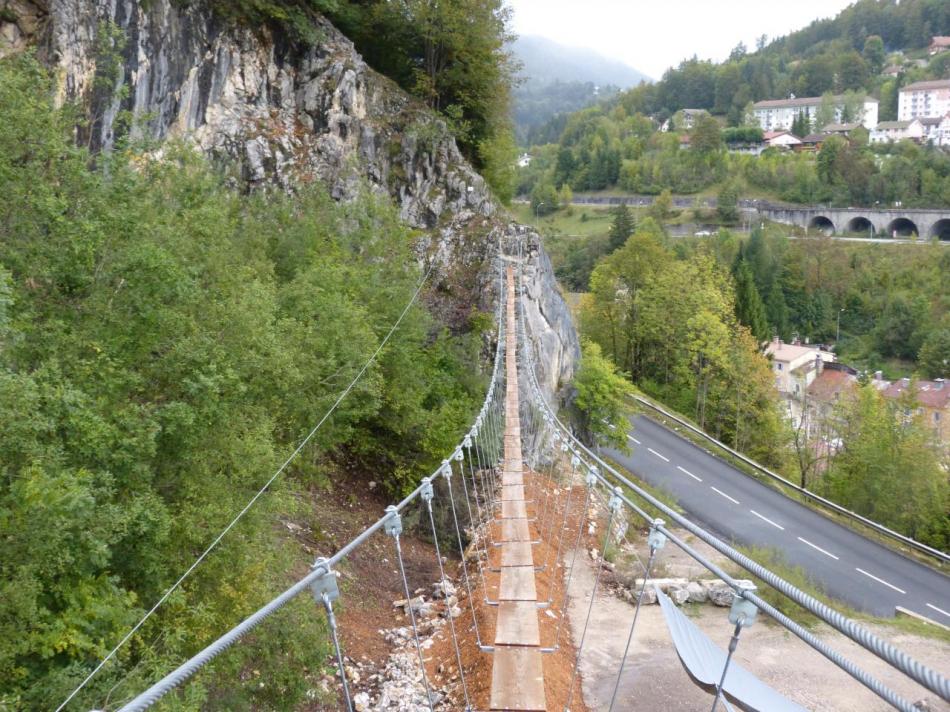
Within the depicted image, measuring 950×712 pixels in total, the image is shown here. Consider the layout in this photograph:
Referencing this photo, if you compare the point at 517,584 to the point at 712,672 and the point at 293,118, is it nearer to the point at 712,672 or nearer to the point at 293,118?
the point at 712,672

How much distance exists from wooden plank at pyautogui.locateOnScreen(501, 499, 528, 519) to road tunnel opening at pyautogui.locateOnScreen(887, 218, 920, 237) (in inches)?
2544

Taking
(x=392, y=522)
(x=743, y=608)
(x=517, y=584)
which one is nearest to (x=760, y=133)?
(x=517, y=584)

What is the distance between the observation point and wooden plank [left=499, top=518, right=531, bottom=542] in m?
6.49

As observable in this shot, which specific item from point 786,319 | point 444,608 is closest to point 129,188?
point 444,608

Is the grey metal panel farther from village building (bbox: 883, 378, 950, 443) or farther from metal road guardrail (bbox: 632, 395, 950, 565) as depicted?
village building (bbox: 883, 378, 950, 443)

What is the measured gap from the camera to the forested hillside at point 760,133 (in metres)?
65.6

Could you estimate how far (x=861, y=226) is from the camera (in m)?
63.6

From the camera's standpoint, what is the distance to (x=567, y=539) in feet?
27.4

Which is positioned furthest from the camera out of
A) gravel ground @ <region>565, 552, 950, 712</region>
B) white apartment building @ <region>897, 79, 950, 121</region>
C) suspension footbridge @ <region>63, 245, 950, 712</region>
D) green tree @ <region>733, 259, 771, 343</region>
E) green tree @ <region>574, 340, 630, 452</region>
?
white apartment building @ <region>897, 79, 950, 121</region>

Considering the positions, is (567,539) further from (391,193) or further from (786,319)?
(786,319)

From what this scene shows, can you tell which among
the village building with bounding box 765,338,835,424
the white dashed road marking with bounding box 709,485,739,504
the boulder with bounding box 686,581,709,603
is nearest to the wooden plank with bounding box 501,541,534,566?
the boulder with bounding box 686,581,709,603

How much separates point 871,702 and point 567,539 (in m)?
3.33

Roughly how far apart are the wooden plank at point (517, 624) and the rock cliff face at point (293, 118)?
874cm

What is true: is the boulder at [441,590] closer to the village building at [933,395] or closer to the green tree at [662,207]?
the village building at [933,395]
